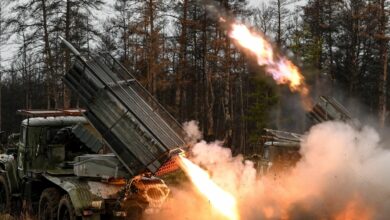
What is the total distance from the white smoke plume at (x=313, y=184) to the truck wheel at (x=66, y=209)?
81.1 inches

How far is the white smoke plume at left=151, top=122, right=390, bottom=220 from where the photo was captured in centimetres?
1097

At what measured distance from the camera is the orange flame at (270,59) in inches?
659

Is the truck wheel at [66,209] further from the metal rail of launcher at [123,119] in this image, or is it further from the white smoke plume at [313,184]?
the white smoke plume at [313,184]

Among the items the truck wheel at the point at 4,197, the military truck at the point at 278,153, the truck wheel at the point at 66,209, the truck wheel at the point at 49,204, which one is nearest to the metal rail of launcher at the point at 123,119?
the truck wheel at the point at 66,209

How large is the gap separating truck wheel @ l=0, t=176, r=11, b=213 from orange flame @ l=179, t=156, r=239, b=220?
18.1 feet

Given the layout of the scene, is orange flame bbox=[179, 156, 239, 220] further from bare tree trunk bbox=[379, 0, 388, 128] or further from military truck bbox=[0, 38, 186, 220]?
bare tree trunk bbox=[379, 0, 388, 128]

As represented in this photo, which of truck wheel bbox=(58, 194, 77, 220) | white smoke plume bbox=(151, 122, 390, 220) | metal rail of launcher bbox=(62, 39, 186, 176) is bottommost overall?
truck wheel bbox=(58, 194, 77, 220)

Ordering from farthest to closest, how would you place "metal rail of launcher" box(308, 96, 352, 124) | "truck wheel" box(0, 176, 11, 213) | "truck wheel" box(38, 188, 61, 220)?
"metal rail of launcher" box(308, 96, 352, 124), "truck wheel" box(0, 176, 11, 213), "truck wheel" box(38, 188, 61, 220)

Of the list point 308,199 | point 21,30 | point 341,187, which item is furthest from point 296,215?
point 21,30

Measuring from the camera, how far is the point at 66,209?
11539 mm

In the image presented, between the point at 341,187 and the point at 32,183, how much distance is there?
295 inches

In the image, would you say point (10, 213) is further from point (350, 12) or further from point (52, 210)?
point (350, 12)

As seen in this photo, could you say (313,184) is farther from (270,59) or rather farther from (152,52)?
(152,52)

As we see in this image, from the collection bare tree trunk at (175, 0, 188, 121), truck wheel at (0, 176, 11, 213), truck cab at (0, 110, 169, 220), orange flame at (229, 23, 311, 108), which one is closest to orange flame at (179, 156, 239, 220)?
truck cab at (0, 110, 169, 220)
